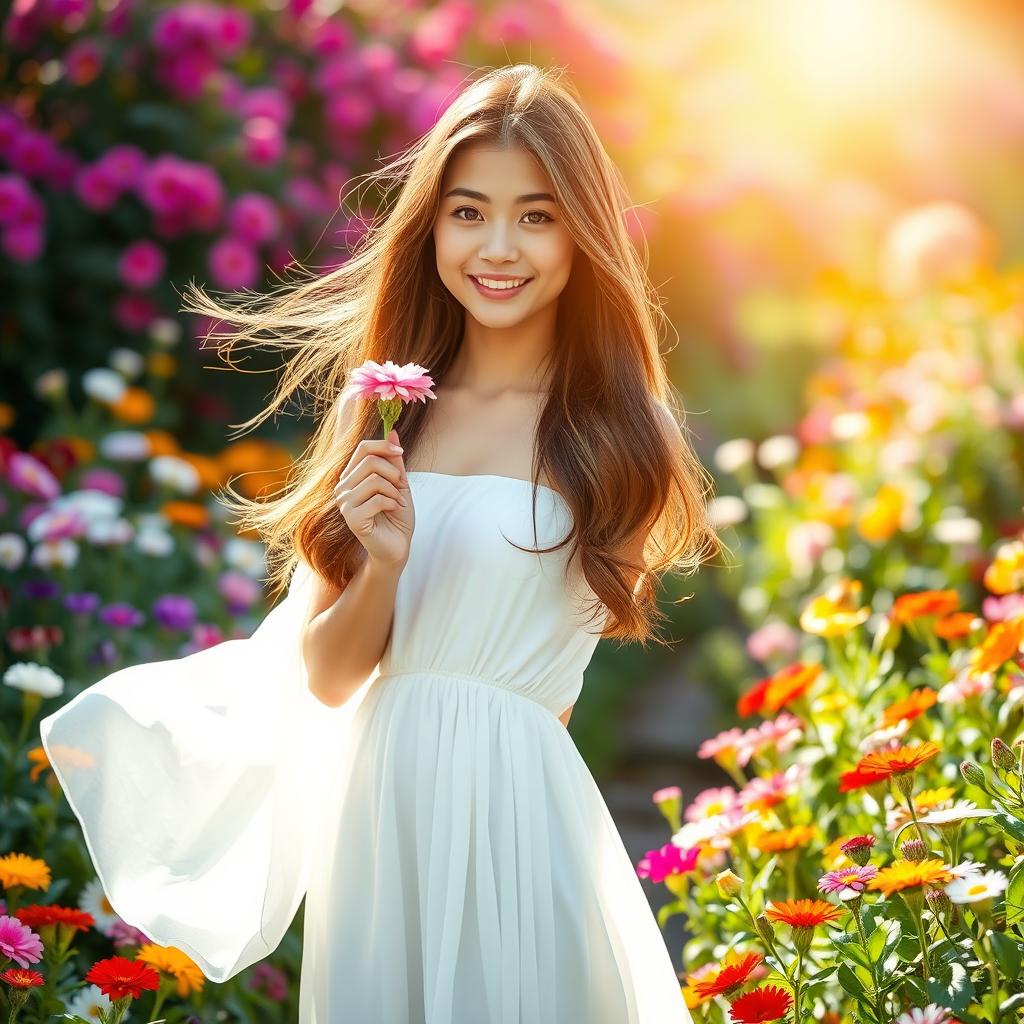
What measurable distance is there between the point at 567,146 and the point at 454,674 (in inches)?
28.2

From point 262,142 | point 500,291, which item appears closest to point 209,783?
point 500,291

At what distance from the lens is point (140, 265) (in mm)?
4320

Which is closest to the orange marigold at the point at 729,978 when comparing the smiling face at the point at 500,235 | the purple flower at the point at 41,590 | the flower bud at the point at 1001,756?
the flower bud at the point at 1001,756

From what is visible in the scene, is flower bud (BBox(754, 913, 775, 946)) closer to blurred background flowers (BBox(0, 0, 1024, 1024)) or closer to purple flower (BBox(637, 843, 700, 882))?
blurred background flowers (BBox(0, 0, 1024, 1024))

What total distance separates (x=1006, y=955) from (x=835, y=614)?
89 cm

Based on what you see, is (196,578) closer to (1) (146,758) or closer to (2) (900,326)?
(1) (146,758)

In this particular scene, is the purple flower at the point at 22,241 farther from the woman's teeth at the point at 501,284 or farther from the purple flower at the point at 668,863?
the purple flower at the point at 668,863

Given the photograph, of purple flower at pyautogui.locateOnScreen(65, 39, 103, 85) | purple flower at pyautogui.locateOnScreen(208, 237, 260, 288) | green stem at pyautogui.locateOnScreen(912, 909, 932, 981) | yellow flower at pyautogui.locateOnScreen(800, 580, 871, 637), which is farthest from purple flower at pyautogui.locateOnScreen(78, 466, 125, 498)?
green stem at pyautogui.locateOnScreen(912, 909, 932, 981)

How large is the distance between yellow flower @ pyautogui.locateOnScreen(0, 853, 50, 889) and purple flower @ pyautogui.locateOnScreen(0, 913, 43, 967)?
0.19 metres

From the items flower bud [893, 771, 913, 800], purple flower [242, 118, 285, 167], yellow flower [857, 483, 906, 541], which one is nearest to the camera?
flower bud [893, 771, 913, 800]

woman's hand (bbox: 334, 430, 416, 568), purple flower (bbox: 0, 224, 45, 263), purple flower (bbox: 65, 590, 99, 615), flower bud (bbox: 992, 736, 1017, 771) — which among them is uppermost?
purple flower (bbox: 0, 224, 45, 263)

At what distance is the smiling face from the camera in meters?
1.87

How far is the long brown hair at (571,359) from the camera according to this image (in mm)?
1877

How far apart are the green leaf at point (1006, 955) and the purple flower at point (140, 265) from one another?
3382mm
